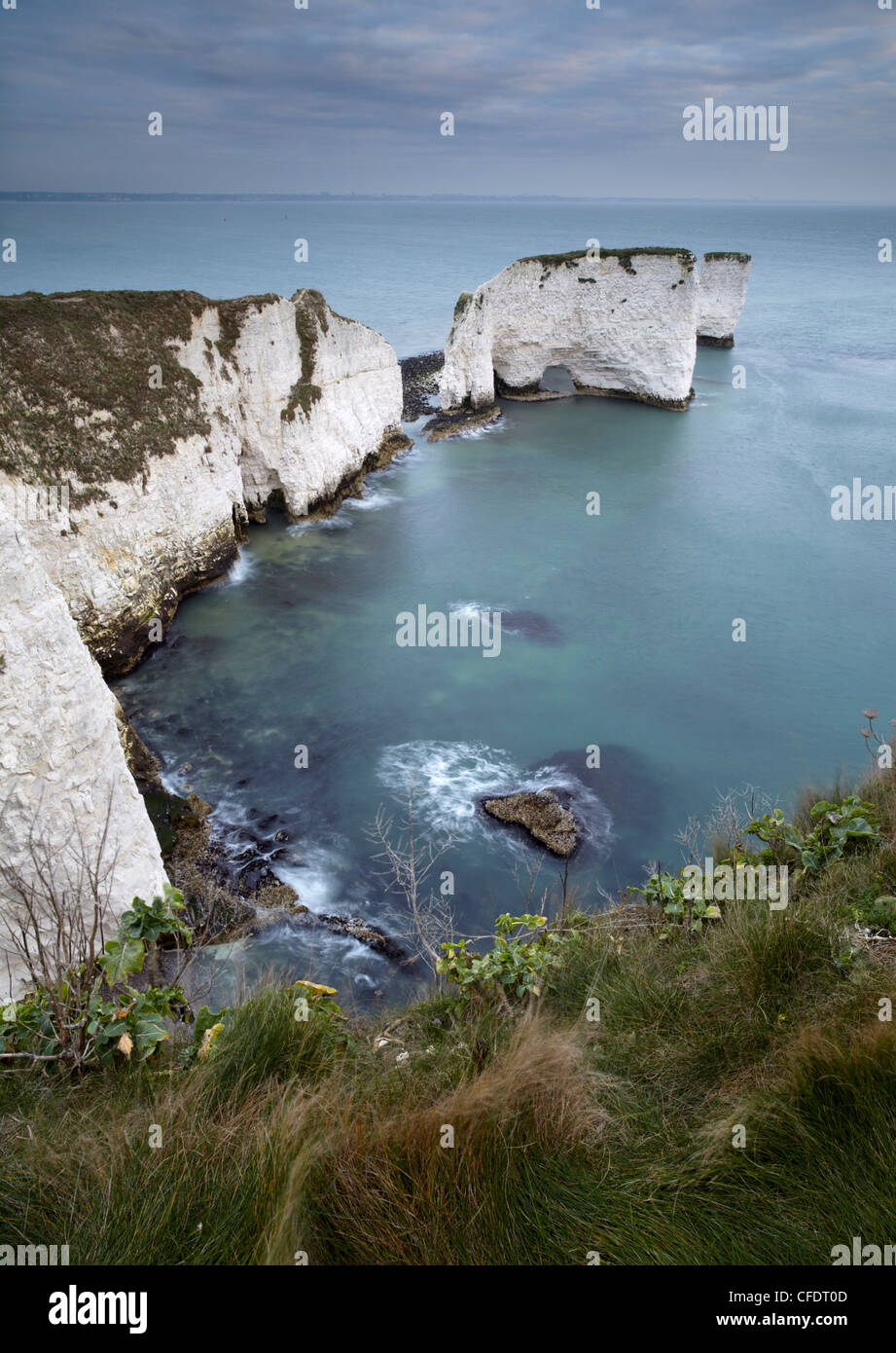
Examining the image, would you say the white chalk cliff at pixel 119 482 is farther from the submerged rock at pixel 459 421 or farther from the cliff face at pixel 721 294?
the cliff face at pixel 721 294

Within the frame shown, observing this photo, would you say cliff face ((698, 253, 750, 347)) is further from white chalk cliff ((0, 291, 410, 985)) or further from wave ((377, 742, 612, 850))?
wave ((377, 742, 612, 850))

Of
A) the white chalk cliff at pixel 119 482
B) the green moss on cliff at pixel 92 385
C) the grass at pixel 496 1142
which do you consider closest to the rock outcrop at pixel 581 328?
the white chalk cliff at pixel 119 482

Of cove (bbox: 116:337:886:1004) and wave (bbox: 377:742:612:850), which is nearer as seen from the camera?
cove (bbox: 116:337:886:1004)

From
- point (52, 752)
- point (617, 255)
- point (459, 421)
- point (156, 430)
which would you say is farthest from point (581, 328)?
point (52, 752)

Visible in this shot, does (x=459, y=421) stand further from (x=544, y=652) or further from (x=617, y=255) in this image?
(x=544, y=652)

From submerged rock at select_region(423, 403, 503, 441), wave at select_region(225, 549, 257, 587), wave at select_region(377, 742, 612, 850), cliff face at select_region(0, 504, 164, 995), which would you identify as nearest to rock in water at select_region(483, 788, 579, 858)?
wave at select_region(377, 742, 612, 850)

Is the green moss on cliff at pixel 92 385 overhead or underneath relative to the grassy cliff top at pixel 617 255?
underneath

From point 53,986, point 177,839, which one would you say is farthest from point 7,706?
point 53,986
